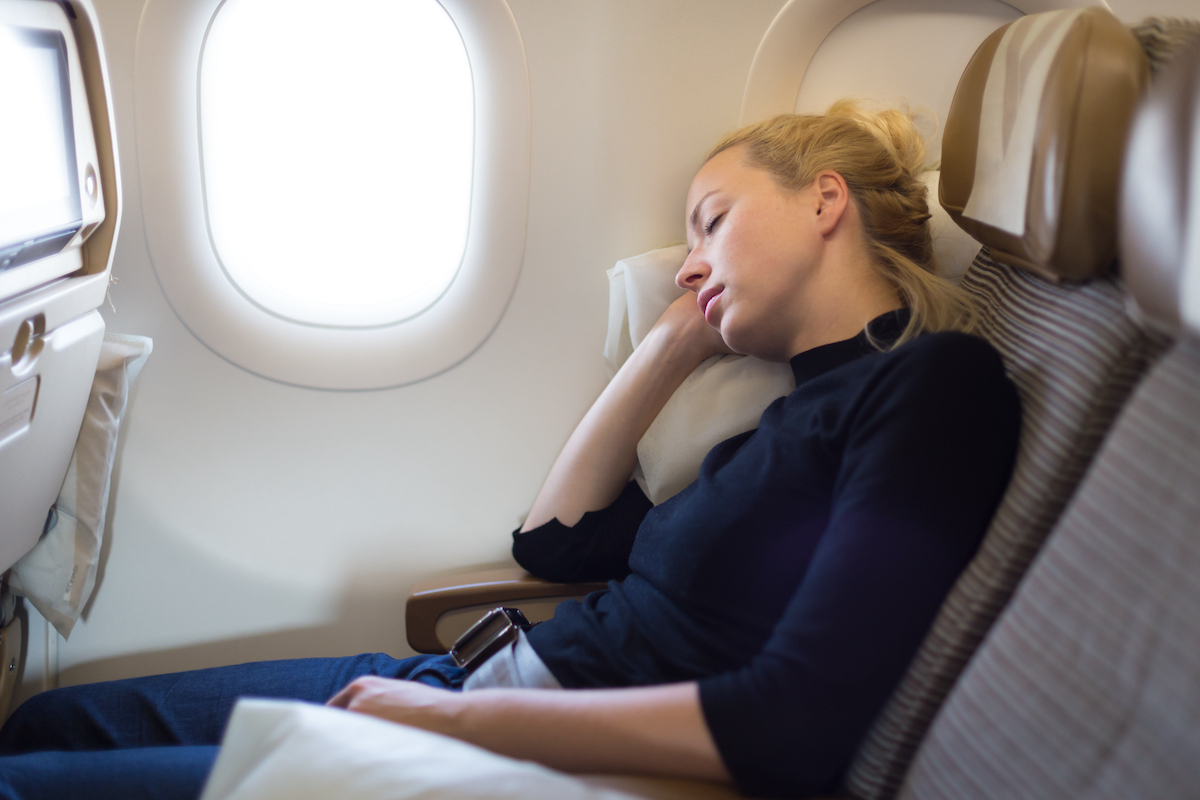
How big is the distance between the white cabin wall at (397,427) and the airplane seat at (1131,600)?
994 mm

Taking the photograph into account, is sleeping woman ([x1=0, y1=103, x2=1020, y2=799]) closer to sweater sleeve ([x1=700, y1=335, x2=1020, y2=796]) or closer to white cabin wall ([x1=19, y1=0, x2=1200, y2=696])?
sweater sleeve ([x1=700, y1=335, x2=1020, y2=796])

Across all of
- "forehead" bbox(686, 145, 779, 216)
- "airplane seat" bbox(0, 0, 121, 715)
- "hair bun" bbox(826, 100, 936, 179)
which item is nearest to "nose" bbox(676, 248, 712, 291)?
"forehead" bbox(686, 145, 779, 216)

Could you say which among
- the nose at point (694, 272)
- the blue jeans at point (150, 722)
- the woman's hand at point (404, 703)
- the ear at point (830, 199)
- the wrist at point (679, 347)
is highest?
the ear at point (830, 199)

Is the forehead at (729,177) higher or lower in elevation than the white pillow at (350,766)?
higher

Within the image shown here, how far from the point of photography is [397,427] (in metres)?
1.59

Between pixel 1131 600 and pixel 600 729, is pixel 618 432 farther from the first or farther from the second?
pixel 1131 600

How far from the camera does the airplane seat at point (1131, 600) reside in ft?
1.83

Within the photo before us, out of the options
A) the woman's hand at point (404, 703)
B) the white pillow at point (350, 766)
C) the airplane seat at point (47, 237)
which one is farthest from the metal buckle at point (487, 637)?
the airplane seat at point (47, 237)

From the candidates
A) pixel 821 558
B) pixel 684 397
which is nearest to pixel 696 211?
pixel 684 397

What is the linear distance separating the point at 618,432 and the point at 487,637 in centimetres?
45

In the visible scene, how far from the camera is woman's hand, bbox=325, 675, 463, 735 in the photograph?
883 mm

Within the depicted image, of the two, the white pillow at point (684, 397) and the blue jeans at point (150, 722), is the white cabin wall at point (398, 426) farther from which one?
the blue jeans at point (150, 722)

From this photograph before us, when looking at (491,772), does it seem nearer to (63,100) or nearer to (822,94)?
(63,100)

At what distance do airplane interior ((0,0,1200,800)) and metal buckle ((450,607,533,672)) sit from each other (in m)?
0.02
